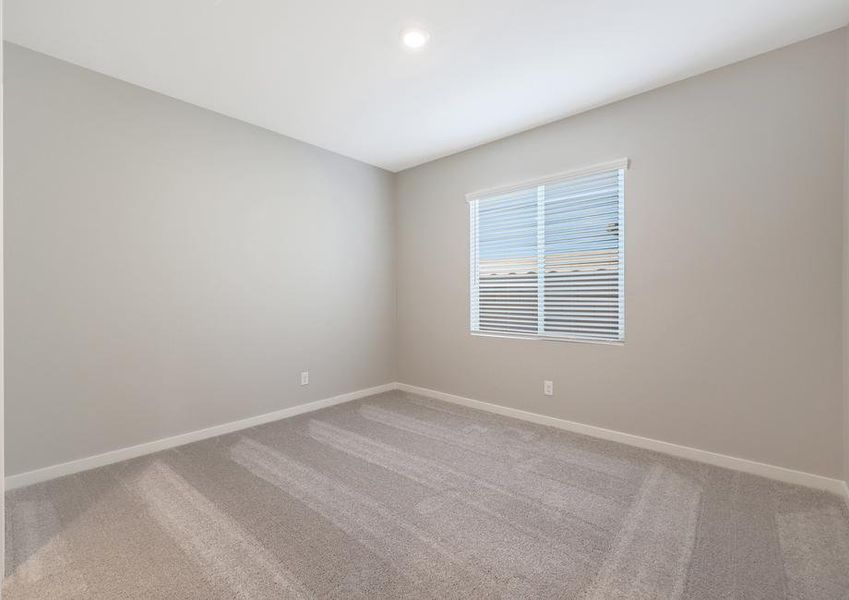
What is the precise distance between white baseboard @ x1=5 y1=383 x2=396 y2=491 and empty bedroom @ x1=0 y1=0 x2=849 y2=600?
0.02 m

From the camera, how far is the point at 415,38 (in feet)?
7.29

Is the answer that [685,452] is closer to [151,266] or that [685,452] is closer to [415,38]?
[415,38]

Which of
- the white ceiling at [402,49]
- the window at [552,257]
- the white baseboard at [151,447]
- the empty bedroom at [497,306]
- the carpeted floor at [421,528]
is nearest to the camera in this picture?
the carpeted floor at [421,528]

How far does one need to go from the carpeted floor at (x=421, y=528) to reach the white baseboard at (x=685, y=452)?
0.08 metres

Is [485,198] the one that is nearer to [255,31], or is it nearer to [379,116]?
[379,116]

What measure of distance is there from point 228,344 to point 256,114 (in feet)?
5.98

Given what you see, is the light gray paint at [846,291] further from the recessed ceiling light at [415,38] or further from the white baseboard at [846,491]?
the recessed ceiling light at [415,38]

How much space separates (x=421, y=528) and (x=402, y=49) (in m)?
2.59

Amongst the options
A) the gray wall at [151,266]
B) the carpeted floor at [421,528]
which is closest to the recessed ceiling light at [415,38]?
the gray wall at [151,266]

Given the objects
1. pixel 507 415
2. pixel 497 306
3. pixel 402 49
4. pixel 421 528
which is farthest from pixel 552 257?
pixel 421 528

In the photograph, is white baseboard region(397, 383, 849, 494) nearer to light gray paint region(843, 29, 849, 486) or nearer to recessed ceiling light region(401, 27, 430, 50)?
light gray paint region(843, 29, 849, 486)

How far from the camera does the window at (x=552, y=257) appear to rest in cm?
296

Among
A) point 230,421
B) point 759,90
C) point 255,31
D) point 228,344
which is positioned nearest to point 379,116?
point 255,31

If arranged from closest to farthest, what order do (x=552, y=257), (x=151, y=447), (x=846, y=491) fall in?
(x=846, y=491) → (x=151, y=447) → (x=552, y=257)
